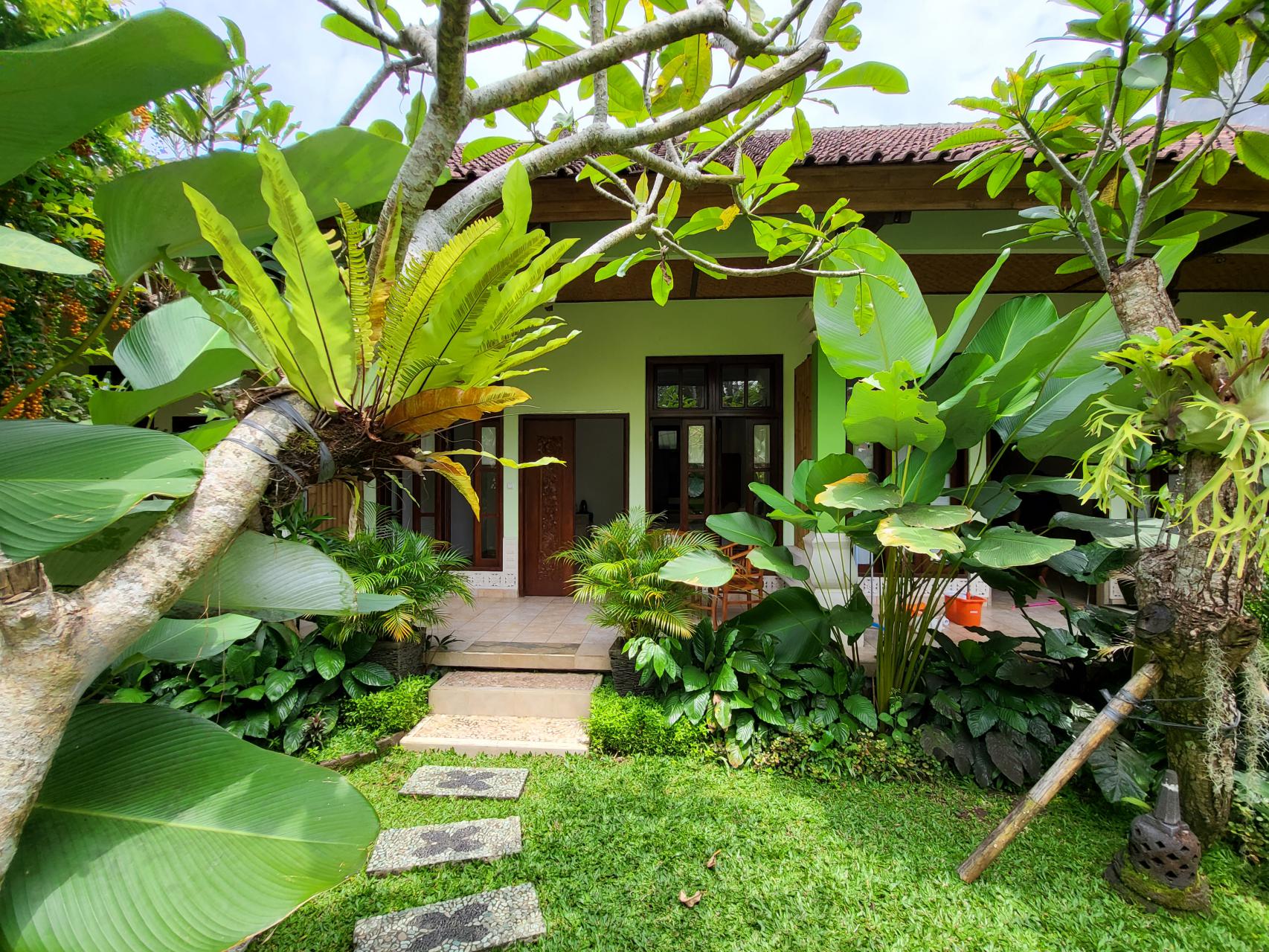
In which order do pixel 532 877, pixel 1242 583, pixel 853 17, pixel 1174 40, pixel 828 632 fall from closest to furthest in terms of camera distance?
pixel 853 17, pixel 1174 40, pixel 1242 583, pixel 532 877, pixel 828 632

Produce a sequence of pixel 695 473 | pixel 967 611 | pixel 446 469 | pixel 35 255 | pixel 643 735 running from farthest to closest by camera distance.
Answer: pixel 695 473, pixel 967 611, pixel 643 735, pixel 446 469, pixel 35 255

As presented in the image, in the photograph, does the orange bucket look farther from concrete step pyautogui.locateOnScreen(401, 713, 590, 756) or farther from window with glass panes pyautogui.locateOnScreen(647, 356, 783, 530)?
concrete step pyautogui.locateOnScreen(401, 713, 590, 756)

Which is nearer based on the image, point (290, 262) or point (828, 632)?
point (290, 262)

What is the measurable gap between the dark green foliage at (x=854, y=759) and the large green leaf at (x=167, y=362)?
137 inches

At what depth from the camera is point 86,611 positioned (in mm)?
483

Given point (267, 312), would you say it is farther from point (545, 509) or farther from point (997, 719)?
point (545, 509)

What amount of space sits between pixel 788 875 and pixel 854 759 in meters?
1.06

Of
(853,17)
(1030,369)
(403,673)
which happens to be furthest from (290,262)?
(403,673)

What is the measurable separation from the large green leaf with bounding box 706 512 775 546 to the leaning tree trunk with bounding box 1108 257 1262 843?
1.81 meters

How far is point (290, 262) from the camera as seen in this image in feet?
1.85

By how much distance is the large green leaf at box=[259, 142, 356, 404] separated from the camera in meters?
0.54

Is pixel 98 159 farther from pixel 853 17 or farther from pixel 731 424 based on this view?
pixel 731 424

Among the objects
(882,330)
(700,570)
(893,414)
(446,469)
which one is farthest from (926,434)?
(446,469)

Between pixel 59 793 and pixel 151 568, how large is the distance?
0.28 metres
